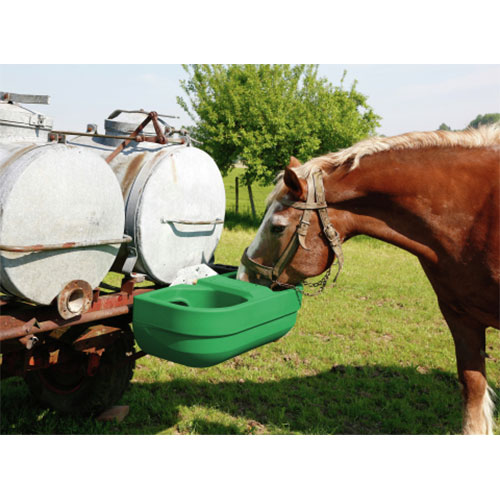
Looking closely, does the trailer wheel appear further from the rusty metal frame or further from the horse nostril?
the horse nostril

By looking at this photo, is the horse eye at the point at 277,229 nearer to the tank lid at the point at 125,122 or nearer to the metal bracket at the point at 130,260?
the metal bracket at the point at 130,260

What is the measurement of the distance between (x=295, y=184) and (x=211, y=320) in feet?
3.33

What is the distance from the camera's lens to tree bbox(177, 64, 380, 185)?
15.2 m

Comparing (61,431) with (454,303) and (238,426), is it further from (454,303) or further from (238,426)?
(454,303)

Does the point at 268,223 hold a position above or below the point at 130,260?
above

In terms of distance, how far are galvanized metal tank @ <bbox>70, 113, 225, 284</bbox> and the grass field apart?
4.33 ft

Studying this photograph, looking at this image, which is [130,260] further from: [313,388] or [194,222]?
[313,388]

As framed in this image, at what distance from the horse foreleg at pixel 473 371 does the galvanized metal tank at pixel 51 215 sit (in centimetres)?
245

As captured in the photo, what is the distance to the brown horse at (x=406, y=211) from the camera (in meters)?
2.67

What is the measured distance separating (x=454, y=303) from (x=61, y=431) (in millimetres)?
3105

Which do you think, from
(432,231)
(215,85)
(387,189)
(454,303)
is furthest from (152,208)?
(215,85)

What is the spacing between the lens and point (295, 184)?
2754 millimetres

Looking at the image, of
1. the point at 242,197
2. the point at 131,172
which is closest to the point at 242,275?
the point at 131,172

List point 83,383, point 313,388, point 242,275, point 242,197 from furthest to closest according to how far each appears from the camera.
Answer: point 242,197 < point 313,388 < point 83,383 < point 242,275
